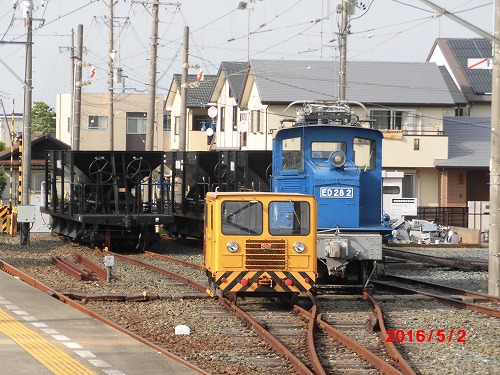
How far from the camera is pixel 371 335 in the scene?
13320 mm

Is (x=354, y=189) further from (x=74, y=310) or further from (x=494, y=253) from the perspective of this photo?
(x=74, y=310)

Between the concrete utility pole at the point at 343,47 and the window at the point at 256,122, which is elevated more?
the concrete utility pole at the point at 343,47

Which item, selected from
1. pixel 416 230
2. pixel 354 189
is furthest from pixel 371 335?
pixel 416 230

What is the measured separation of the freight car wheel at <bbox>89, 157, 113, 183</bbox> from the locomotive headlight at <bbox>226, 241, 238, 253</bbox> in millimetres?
13136

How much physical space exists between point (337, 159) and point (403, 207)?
59.8 feet

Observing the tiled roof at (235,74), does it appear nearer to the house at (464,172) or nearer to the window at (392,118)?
the window at (392,118)

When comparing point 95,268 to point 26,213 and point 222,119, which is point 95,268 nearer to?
point 26,213

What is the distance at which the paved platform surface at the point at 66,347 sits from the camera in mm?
10141

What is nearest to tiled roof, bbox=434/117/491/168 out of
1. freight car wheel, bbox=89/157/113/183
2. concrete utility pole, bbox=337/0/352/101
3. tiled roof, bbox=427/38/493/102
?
tiled roof, bbox=427/38/493/102

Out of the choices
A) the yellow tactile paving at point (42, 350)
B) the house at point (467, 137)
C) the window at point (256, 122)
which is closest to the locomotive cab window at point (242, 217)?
the yellow tactile paving at point (42, 350)

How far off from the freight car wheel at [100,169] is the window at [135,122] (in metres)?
47.9

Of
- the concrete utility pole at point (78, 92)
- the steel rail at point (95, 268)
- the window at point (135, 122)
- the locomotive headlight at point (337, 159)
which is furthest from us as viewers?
the window at point (135, 122)

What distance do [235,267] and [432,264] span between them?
33.2ft

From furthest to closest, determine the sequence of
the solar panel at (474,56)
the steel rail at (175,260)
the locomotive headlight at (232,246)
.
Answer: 1. the solar panel at (474,56)
2. the steel rail at (175,260)
3. the locomotive headlight at (232,246)
